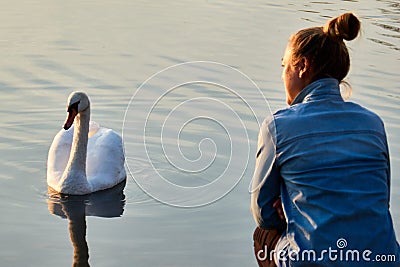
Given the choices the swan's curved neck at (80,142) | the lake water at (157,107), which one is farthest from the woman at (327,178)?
the swan's curved neck at (80,142)

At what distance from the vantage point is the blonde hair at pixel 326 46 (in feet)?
12.9

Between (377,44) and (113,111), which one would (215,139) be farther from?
(377,44)

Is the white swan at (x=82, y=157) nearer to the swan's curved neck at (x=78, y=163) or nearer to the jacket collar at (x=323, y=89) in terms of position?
the swan's curved neck at (x=78, y=163)

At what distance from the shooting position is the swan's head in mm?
7812

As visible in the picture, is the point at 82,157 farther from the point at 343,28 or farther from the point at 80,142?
the point at 343,28

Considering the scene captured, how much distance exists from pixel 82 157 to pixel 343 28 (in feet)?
14.9

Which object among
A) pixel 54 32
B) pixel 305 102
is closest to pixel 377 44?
pixel 54 32

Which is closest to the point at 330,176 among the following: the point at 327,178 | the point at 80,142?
the point at 327,178

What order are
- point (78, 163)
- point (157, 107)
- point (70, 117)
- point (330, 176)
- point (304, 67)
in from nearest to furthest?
point (330, 176), point (304, 67), point (70, 117), point (78, 163), point (157, 107)

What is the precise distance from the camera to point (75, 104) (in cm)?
786

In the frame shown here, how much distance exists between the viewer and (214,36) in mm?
14195

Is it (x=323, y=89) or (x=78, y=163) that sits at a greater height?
(x=323, y=89)

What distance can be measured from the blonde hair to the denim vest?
0.16m

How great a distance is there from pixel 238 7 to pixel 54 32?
481 centimetres
